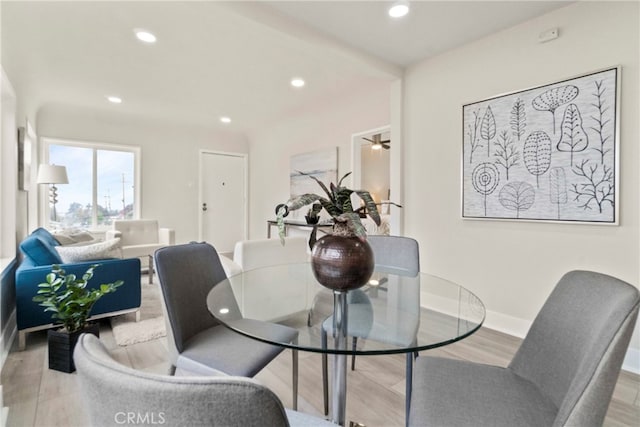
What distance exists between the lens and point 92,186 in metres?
4.96

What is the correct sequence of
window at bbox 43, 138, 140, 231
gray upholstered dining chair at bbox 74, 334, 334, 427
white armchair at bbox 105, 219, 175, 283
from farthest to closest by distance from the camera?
window at bbox 43, 138, 140, 231 < white armchair at bbox 105, 219, 175, 283 < gray upholstered dining chair at bbox 74, 334, 334, 427

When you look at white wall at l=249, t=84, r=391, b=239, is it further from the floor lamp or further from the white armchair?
the floor lamp

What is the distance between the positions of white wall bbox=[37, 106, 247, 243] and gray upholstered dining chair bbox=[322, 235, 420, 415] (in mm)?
4548

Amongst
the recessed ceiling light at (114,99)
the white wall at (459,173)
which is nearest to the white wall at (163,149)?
the recessed ceiling light at (114,99)

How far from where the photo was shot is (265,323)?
139cm

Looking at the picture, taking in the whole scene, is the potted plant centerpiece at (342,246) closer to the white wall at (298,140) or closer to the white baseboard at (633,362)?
the white baseboard at (633,362)

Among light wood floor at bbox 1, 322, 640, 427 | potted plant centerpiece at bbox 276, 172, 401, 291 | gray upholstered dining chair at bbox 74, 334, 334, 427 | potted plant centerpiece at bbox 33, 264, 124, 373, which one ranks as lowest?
light wood floor at bbox 1, 322, 640, 427

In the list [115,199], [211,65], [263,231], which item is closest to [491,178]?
[211,65]

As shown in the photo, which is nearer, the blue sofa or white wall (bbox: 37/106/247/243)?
the blue sofa

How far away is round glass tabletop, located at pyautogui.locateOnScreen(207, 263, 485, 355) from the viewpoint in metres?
1.11

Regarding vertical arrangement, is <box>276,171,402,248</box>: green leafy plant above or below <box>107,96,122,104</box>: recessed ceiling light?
below

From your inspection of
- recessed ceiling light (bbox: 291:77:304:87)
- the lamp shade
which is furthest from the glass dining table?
the lamp shade

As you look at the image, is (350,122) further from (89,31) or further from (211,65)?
(89,31)

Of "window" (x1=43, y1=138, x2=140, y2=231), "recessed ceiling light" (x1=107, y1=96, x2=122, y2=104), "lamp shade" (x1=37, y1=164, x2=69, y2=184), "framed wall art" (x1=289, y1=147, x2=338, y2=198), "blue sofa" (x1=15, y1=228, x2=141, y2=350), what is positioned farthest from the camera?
"window" (x1=43, y1=138, x2=140, y2=231)
